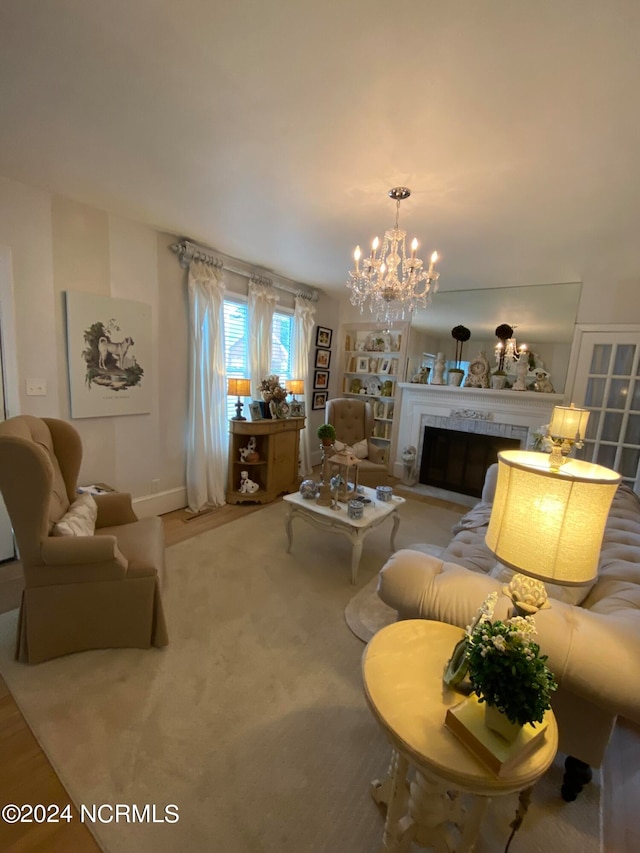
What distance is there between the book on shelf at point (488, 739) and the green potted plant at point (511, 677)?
0.03 m

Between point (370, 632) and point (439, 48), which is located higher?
point (439, 48)

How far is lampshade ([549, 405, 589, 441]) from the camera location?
2.92 meters

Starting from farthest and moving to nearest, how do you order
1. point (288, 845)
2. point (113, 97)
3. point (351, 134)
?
point (351, 134)
point (113, 97)
point (288, 845)

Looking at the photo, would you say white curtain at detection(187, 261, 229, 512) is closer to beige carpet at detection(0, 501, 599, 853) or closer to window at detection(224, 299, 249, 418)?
window at detection(224, 299, 249, 418)

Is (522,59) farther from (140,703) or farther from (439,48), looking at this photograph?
(140,703)

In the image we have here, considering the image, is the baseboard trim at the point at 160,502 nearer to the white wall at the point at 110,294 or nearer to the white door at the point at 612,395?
the white wall at the point at 110,294

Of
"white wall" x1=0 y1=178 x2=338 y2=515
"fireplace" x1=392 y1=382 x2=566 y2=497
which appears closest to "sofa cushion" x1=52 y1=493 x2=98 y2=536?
"white wall" x1=0 y1=178 x2=338 y2=515

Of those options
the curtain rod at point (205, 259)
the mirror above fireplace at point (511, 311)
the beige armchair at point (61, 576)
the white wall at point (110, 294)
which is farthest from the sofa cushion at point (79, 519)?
the mirror above fireplace at point (511, 311)

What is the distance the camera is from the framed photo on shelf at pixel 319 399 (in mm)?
5223

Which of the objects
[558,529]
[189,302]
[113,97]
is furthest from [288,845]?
[189,302]

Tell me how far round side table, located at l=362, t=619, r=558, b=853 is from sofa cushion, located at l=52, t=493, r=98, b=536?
1621 mm

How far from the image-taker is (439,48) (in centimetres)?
120

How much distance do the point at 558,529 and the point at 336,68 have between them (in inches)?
67.8

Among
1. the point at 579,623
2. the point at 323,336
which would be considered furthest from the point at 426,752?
the point at 323,336
